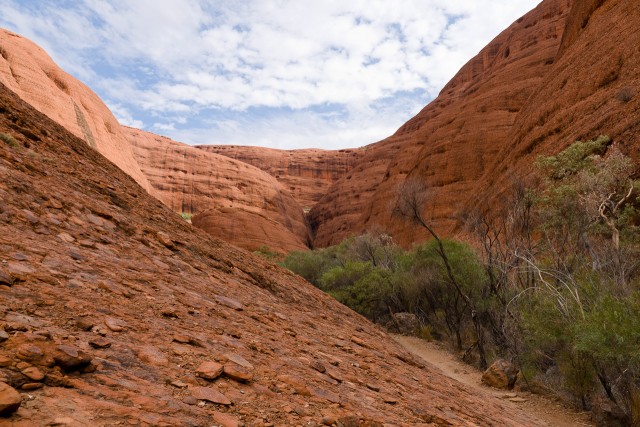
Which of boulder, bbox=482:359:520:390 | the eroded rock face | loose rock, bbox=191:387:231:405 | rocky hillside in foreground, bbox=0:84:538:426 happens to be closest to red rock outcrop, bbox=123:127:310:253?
the eroded rock face

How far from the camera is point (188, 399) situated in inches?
96.7

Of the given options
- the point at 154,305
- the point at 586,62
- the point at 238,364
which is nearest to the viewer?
the point at 238,364

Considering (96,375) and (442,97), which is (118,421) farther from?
(442,97)

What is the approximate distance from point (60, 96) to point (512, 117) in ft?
142

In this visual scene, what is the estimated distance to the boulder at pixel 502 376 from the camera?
36.4 feet

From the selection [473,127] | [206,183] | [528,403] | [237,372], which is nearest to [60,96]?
[206,183]

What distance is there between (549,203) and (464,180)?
2182 cm

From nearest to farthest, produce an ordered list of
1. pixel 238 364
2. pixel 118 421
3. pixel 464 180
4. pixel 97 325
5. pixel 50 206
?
1. pixel 118 421
2. pixel 97 325
3. pixel 238 364
4. pixel 50 206
5. pixel 464 180

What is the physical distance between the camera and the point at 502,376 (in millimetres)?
11203

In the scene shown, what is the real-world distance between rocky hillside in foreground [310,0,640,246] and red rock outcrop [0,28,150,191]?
2995 centimetres

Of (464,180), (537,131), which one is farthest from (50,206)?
(464,180)

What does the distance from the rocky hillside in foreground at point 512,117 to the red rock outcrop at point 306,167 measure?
22.8 metres

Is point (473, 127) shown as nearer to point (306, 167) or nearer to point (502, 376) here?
point (502, 376)

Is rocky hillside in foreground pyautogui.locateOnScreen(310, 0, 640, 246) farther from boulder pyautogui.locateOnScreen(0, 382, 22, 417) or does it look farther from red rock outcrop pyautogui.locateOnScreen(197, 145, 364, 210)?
red rock outcrop pyautogui.locateOnScreen(197, 145, 364, 210)
